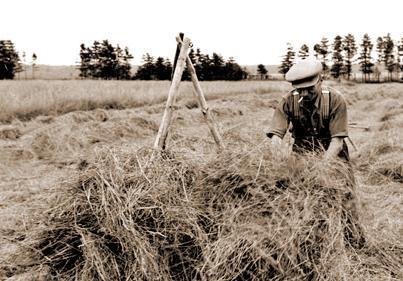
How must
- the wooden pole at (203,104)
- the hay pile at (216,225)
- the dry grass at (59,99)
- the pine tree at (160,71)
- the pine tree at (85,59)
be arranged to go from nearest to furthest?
the hay pile at (216,225), the wooden pole at (203,104), the dry grass at (59,99), the pine tree at (160,71), the pine tree at (85,59)

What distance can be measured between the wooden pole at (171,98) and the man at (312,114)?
77cm

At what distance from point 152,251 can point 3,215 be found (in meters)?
2.14

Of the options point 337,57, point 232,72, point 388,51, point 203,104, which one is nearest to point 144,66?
point 232,72

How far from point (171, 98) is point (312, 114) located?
1039 millimetres

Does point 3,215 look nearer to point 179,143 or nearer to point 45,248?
point 45,248

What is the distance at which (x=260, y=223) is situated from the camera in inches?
84.7

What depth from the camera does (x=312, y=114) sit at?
9.48 feet

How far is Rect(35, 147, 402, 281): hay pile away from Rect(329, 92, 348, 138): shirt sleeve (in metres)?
0.39

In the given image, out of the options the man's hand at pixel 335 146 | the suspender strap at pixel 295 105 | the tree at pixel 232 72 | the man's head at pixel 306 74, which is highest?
the tree at pixel 232 72

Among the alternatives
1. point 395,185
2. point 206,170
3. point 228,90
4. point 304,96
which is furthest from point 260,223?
point 228,90

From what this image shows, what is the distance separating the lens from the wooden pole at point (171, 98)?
295 centimetres

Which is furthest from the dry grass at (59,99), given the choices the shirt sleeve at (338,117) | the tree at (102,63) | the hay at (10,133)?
the tree at (102,63)

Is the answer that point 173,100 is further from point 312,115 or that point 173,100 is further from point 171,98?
point 312,115

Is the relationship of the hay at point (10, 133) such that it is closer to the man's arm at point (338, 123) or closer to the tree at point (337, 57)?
the man's arm at point (338, 123)
